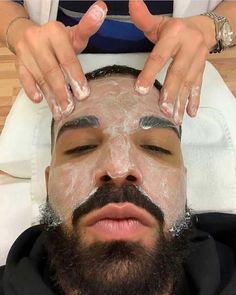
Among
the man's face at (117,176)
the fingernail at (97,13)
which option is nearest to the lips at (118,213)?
the man's face at (117,176)

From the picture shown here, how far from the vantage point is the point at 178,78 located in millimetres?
1062

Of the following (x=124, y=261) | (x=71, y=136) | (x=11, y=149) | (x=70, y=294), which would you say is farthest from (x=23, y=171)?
(x=124, y=261)

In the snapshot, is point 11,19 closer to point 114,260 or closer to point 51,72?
point 51,72

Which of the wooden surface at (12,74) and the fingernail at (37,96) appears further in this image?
the wooden surface at (12,74)

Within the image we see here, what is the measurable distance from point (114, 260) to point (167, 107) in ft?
1.13

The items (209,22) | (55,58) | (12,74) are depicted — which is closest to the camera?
(55,58)

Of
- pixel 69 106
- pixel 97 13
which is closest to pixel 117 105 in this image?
pixel 69 106

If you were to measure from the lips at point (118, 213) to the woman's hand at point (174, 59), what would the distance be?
239mm

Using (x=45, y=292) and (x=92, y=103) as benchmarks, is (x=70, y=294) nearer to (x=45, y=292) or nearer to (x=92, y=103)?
(x=45, y=292)

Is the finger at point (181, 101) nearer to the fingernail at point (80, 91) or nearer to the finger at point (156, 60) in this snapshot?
the finger at point (156, 60)

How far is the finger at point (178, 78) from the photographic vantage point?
106 centimetres

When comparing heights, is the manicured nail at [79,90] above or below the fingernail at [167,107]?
above

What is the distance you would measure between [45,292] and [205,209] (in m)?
0.49

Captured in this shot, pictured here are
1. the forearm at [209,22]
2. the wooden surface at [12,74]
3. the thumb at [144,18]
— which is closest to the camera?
the thumb at [144,18]
